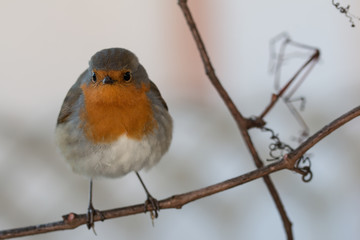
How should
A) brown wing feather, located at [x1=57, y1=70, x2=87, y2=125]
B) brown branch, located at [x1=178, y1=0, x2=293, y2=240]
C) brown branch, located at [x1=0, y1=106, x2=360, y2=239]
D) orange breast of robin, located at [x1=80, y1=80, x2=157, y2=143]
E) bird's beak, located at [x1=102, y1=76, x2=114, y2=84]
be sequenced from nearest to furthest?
brown branch, located at [x1=0, y1=106, x2=360, y2=239]
brown branch, located at [x1=178, y1=0, x2=293, y2=240]
bird's beak, located at [x1=102, y1=76, x2=114, y2=84]
orange breast of robin, located at [x1=80, y1=80, x2=157, y2=143]
brown wing feather, located at [x1=57, y1=70, x2=87, y2=125]

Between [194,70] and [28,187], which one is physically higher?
[194,70]

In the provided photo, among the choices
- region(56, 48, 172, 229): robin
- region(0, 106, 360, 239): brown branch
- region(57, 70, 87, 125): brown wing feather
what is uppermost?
region(57, 70, 87, 125): brown wing feather

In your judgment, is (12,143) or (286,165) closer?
(286,165)

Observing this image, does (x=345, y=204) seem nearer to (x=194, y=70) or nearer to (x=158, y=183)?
(x=158, y=183)

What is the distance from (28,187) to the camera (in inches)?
126

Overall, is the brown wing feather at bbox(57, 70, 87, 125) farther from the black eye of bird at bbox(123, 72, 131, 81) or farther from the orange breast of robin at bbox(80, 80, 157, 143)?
the black eye of bird at bbox(123, 72, 131, 81)

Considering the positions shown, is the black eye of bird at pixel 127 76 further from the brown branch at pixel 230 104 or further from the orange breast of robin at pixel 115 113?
the brown branch at pixel 230 104

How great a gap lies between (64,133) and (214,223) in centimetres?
166

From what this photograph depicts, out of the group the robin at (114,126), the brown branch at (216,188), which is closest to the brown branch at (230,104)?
the brown branch at (216,188)

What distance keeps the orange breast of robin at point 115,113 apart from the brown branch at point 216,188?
311mm

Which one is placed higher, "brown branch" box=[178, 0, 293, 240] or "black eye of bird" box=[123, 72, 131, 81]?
"black eye of bird" box=[123, 72, 131, 81]

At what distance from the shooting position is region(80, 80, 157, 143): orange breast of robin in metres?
1.51

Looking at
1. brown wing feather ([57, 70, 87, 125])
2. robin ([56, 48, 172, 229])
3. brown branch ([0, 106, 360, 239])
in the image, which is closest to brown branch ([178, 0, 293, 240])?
brown branch ([0, 106, 360, 239])

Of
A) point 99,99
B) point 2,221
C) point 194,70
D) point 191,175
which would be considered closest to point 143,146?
point 99,99
